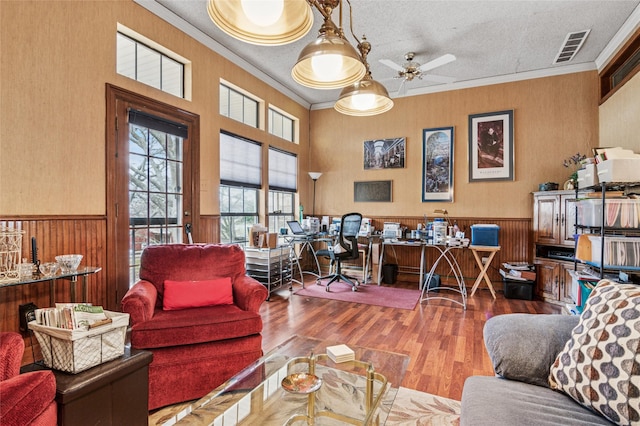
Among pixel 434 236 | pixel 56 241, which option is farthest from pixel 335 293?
pixel 56 241

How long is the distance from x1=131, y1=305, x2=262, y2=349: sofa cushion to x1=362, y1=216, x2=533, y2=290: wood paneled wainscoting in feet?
12.9

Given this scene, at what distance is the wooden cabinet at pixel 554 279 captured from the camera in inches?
160

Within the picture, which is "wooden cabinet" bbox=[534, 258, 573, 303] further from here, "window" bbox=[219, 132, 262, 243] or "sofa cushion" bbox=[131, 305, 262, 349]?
"window" bbox=[219, 132, 262, 243]

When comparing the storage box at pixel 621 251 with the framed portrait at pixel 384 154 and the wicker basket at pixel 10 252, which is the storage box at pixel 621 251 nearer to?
the framed portrait at pixel 384 154

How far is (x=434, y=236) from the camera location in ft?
14.9

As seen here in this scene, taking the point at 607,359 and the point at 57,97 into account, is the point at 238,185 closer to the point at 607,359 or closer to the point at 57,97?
the point at 57,97

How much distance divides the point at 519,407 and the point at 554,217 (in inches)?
157

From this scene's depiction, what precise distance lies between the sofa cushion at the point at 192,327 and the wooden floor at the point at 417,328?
30.6 inches

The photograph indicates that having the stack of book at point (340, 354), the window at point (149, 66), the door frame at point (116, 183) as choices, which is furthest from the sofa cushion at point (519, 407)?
the window at point (149, 66)

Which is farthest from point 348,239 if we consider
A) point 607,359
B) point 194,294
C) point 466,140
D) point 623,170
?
point 607,359

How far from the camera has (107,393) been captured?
1.52m

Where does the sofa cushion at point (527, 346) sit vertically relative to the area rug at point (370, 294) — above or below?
above

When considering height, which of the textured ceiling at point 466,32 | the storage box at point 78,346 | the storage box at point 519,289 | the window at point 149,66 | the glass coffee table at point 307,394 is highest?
the textured ceiling at point 466,32

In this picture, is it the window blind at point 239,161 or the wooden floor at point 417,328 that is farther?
the window blind at point 239,161
